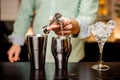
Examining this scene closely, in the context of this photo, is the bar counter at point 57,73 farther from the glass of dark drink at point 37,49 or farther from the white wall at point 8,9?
the white wall at point 8,9

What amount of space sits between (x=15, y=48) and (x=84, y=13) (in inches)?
18.5

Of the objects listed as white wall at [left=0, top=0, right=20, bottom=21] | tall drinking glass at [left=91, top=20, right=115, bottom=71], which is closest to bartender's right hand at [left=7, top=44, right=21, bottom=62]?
tall drinking glass at [left=91, top=20, right=115, bottom=71]

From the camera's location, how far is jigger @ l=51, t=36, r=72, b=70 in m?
1.38

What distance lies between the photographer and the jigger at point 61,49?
138 centimetres

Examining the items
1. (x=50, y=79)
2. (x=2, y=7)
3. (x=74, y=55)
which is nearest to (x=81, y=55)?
(x=74, y=55)

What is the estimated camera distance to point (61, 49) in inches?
54.6

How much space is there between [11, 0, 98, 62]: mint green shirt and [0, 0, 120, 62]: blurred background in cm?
38

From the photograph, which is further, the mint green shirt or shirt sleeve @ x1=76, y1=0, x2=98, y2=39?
the mint green shirt

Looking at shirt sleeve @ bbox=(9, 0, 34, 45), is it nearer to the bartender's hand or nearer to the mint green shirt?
the mint green shirt

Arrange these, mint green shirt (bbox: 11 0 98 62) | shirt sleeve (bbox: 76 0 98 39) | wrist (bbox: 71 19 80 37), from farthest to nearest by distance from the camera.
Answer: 1. mint green shirt (bbox: 11 0 98 62)
2. shirt sleeve (bbox: 76 0 98 39)
3. wrist (bbox: 71 19 80 37)

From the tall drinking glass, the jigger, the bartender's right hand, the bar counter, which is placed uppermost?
the tall drinking glass

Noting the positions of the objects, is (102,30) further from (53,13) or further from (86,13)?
(53,13)

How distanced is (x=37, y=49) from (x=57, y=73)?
0.48ft

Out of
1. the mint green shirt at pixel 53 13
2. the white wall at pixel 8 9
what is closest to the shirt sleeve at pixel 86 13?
the mint green shirt at pixel 53 13
